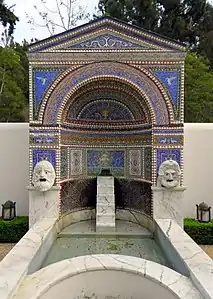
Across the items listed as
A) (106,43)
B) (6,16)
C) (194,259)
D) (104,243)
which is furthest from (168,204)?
(6,16)

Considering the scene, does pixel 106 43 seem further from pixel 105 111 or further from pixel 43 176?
pixel 43 176

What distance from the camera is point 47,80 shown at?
6.91 m

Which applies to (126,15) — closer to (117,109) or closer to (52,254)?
(117,109)

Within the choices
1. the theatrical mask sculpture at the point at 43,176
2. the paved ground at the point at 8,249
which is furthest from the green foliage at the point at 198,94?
the theatrical mask sculpture at the point at 43,176

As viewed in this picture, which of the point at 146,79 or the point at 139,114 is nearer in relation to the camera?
the point at 146,79

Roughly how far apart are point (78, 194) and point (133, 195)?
1271mm

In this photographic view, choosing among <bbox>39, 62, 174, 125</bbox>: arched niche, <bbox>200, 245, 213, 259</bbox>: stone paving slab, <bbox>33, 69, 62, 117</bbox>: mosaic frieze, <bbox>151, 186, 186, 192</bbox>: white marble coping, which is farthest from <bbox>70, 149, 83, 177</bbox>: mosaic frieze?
<bbox>200, 245, 213, 259</bbox>: stone paving slab

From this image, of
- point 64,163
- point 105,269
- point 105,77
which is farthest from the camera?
point 64,163

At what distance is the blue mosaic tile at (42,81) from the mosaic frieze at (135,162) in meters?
2.49

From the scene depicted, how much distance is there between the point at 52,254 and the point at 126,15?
51.1 ft

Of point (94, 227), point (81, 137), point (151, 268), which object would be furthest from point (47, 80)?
point (151, 268)

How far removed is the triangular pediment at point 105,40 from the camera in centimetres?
684

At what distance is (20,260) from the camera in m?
4.22

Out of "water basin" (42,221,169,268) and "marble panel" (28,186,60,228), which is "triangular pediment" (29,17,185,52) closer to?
"marble panel" (28,186,60,228)
